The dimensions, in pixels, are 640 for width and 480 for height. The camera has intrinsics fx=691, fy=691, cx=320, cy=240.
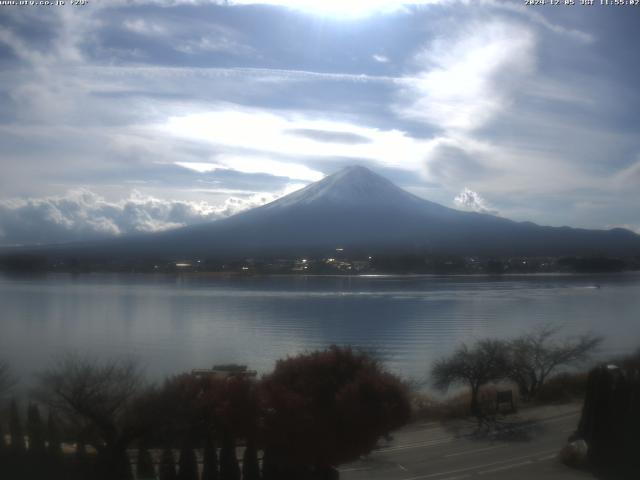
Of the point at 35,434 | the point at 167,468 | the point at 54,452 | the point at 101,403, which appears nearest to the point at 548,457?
the point at 167,468

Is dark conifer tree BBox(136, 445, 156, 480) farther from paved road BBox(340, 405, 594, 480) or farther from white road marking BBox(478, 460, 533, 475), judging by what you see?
white road marking BBox(478, 460, 533, 475)

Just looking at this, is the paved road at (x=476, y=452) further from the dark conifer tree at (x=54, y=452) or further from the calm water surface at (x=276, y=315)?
the dark conifer tree at (x=54, y=452)

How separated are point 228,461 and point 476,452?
1953 millimetres

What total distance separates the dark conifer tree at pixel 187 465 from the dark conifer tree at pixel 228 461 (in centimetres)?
19

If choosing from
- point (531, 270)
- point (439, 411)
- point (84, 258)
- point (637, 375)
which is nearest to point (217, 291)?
point (84, 258)

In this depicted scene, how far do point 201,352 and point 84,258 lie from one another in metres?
5.41

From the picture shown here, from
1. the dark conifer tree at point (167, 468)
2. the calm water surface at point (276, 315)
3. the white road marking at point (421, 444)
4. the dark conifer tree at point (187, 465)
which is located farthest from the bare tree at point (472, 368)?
the dark conifer tree at point (167, 468)

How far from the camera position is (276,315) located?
1278cm

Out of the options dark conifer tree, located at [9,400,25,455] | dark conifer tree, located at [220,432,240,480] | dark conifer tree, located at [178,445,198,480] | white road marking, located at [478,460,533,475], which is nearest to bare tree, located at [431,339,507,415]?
white road marking, located at [478,460,533,475]

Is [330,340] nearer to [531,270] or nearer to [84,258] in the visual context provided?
[84,258]

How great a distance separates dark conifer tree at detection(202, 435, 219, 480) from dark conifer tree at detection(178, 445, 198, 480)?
0.08m

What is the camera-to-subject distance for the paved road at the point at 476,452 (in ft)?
16.2

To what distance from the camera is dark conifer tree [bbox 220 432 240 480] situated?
4.72 m

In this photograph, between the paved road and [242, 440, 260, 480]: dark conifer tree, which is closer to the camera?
[242, 440, 260, 480]: dark conifer tree
